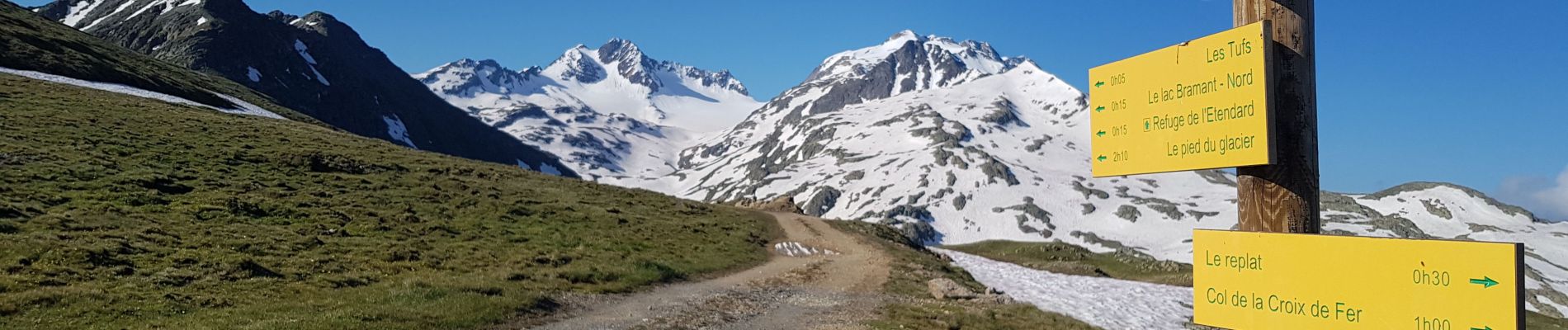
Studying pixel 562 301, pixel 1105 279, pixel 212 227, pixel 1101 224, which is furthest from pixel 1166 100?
pixel 1101 224

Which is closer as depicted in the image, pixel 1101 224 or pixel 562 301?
pixel 562 301

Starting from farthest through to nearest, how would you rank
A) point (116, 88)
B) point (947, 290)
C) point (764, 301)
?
point (116, 88) < point (947, 290) < point (764, 301)

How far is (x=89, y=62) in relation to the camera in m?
83.4

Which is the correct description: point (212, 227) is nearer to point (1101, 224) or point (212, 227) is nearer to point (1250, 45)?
point (1250, 45)

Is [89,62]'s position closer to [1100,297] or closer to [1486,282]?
[1100,297]

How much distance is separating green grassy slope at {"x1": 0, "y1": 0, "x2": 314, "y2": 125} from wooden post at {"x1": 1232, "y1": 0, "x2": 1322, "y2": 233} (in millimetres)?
94174

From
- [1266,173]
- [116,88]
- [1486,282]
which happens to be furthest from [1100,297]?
[116,88]

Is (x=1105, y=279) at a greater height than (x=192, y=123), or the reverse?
(x=192, y=123)

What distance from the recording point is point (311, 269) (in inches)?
910

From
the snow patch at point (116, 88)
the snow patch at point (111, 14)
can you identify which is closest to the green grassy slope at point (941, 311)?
the snow patch at point (116, 88)

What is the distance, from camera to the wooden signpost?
4895mm

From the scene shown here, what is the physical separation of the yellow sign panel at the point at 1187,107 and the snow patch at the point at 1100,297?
76.6 feet

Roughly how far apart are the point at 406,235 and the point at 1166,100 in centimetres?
3182

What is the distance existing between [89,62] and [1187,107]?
360 ft
